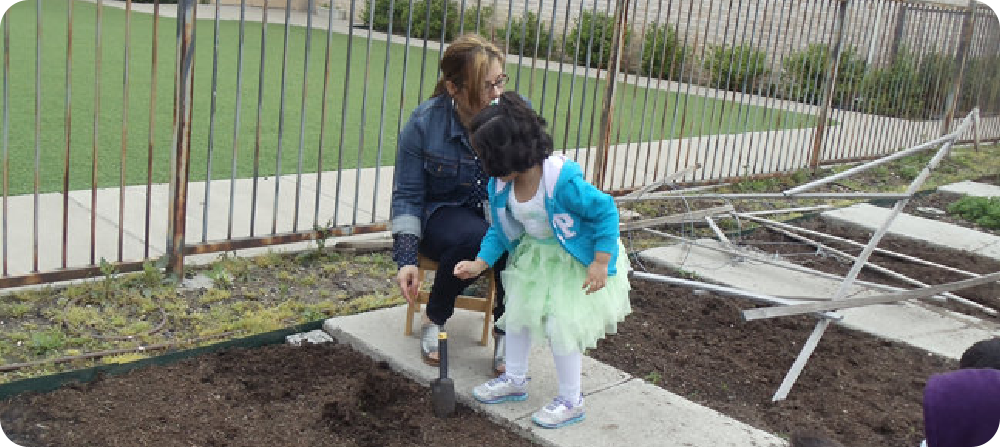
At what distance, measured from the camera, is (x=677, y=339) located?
4.69 metres

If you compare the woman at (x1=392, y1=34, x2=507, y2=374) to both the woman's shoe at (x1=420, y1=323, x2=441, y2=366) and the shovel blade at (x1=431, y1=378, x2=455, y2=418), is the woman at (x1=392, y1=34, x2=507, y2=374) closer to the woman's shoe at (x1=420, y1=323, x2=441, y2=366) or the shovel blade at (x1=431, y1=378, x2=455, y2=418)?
the woman's shoe at (x1=420, y1=323, x2=441, y2=366)

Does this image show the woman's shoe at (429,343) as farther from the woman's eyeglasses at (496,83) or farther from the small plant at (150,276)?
the small plant at (150,276)

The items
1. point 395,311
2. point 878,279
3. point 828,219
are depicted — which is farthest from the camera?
point 828,219

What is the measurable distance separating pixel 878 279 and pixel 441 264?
3.45 metres

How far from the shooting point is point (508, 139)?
3252 millimetres

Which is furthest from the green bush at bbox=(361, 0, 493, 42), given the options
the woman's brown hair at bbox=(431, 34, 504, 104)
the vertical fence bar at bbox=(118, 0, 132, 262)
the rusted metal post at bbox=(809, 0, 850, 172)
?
the woman's brown hair at bbox=(431, 34, 504, 104)

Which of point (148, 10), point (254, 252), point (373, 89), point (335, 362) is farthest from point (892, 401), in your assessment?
point (148, 10)

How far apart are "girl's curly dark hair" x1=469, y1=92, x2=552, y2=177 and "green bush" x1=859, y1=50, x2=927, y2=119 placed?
8.56 meters

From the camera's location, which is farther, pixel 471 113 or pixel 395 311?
pixel 395 311

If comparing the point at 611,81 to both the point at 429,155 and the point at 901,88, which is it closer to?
the point at 429,155

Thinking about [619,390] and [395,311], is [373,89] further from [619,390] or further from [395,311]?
[619,390]

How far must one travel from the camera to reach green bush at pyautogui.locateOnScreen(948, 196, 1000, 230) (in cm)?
793

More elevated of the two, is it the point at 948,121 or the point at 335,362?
the point at 948,121

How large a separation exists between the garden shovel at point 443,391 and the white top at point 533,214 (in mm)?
563
